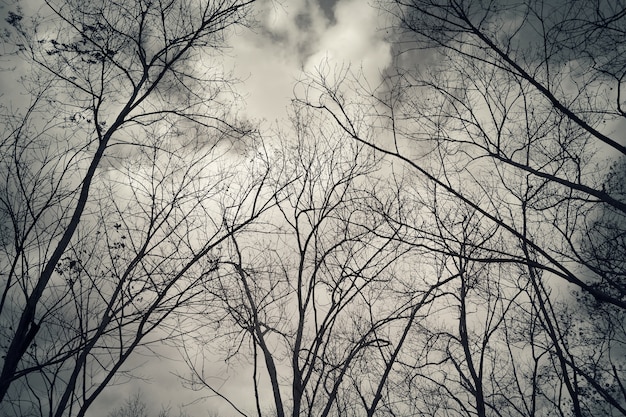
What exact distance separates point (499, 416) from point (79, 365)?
1130 centimetres

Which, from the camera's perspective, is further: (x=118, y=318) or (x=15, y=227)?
(x=118, y=318)

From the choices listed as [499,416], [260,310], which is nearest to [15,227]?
[260,310]

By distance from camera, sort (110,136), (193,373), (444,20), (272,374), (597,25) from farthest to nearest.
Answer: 1. (193,373)
2. (272,374)
3. (110,136)
4. (444,20)
5. (597,25)

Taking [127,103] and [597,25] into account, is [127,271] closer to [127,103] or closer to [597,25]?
[127,103]

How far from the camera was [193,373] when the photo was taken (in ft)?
21.6

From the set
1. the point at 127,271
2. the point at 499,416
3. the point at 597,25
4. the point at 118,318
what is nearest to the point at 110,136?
the point at 127,271

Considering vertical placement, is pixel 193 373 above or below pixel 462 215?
below

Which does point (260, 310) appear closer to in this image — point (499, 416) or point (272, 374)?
point (272, 374)

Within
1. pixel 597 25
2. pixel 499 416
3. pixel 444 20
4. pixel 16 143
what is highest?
pixel 444 20

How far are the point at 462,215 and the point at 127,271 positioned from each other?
5.74m

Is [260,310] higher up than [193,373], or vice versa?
[260,310]

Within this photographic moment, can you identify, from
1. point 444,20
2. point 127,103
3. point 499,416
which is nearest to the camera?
point 444,20

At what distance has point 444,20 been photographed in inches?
150

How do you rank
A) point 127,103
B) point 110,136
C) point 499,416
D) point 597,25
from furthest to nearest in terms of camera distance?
1. point 499,416
2. point 127,103
3. point 110,136
4. point 597,25
